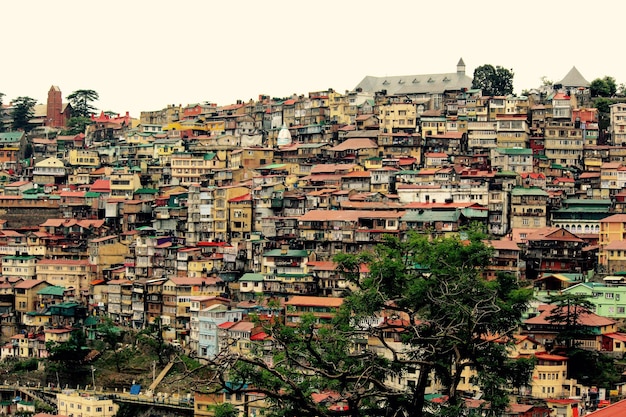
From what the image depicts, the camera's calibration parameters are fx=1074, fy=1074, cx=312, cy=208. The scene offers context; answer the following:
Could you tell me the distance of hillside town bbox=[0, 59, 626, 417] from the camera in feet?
133

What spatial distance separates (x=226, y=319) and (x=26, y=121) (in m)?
44.0

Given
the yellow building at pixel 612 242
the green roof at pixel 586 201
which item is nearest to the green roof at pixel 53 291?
the green roof at pixel 586 201

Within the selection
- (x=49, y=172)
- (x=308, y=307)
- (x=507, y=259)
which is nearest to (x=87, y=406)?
(x=308, y=307)

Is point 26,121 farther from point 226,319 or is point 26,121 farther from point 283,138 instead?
point 226,319

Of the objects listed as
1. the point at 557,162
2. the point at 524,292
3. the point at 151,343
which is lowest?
the point at 151,343

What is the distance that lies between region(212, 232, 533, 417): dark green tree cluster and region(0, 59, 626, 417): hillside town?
8.22m

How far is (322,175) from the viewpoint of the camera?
5275 cm

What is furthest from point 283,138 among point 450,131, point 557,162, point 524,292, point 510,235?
point 524,292

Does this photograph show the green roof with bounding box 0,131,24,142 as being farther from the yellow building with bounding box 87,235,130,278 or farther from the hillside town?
the yellow building with bounding box 87,235,130,278

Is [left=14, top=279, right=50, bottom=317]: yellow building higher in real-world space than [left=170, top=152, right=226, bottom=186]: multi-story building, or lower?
lower

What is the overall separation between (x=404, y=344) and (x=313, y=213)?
27560mm

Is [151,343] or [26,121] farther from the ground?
[26,121]

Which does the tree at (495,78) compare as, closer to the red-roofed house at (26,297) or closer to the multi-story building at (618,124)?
the multi-story building at (618,124)

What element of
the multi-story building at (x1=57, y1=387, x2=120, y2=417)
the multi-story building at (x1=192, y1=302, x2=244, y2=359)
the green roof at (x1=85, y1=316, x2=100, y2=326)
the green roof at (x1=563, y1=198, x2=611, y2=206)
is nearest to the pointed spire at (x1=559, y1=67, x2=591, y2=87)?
the green roof at (x1=563, y1=198, x2=611, y2=206)
